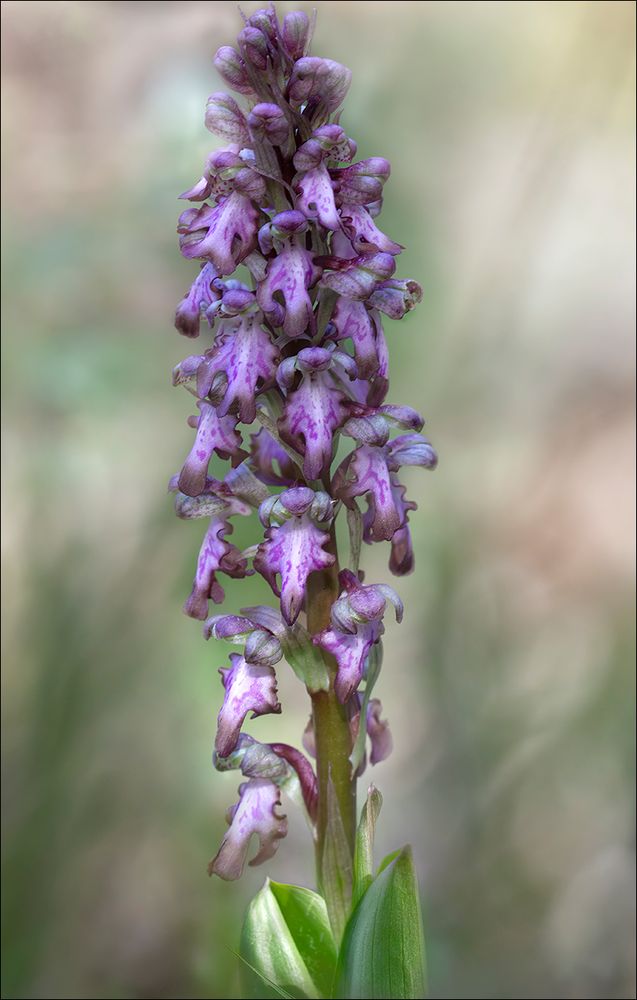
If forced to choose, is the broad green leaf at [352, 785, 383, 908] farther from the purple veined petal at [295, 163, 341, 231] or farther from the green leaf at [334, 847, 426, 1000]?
the purple veined petal at [295, 163, 341, 231]

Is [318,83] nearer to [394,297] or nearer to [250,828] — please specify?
[394,297]

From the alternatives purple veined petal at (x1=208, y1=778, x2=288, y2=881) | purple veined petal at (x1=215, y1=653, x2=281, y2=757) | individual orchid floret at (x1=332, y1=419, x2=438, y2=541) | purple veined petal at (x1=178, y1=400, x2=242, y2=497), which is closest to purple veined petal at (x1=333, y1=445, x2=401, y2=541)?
individual orchid floret at (x1=332, y1=419, x2=438, y2=541)

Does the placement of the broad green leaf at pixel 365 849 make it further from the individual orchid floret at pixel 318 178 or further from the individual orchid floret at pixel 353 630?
the individual orchid floret at pixel 318 178

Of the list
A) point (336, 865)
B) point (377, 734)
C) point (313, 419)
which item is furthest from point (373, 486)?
point (336, 865)

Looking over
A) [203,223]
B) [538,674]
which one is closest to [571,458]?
[538,674]

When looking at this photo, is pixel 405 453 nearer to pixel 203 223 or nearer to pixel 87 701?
pixel 203 223

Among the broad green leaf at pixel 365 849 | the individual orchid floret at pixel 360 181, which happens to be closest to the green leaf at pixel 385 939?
the broad green leaf at pixel 365 849
